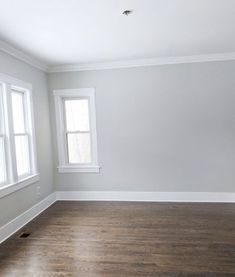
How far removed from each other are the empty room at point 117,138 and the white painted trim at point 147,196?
0.02m

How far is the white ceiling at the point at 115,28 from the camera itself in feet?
7.84

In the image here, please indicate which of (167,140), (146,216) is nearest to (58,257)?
(146,216)

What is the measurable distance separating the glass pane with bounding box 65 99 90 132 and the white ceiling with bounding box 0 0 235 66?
0.95 meters

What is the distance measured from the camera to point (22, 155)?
3.96m

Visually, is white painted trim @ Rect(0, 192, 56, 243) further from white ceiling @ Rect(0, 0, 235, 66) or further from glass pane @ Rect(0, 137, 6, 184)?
white ceiling @ Rect(0, 0, 235, 66)

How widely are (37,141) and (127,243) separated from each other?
7.81 feet

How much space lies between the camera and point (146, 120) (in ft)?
15.0

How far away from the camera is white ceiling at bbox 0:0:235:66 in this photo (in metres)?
2.39

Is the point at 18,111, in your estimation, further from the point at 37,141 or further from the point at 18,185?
the point at 18,185

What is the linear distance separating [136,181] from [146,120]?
121 cm

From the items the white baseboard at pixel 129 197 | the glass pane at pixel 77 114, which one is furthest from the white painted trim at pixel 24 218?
the glass pane at pixel 77 114

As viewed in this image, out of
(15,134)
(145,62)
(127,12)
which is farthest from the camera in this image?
(145,62)

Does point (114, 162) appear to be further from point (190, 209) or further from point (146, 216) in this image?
point (190, 209)

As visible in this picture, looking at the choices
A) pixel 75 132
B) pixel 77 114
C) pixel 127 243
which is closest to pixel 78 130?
pixel 75 132
